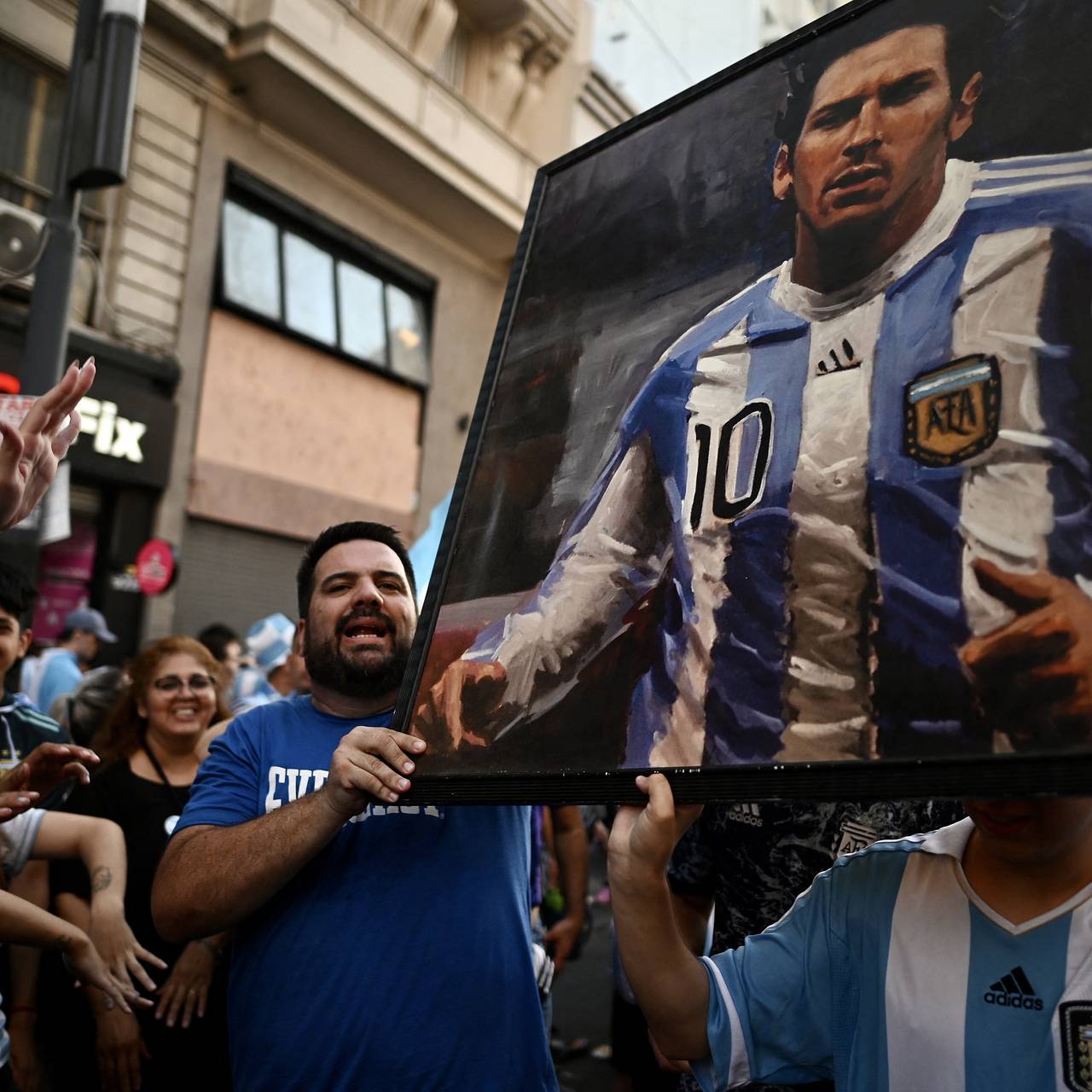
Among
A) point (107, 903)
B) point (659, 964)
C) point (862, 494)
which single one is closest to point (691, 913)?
point (659, 964)

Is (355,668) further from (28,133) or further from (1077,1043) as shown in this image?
(28,133)

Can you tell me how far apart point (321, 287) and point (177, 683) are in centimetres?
1013

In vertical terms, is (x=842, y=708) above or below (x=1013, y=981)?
above

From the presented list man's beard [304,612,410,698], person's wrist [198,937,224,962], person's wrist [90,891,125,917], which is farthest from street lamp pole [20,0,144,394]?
man's beard [304,612,410,698]

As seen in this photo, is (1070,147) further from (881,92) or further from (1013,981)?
(1013,981)

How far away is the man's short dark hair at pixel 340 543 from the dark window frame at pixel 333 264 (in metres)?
9.94

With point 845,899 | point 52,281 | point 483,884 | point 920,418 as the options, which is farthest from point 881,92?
point 52,281

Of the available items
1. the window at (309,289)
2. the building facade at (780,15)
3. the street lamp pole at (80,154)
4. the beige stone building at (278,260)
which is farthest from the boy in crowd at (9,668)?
the building facade at (780,15)

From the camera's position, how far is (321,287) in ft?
42.0

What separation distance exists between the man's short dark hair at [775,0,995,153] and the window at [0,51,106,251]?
9913 millimetres

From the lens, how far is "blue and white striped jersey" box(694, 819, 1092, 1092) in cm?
129

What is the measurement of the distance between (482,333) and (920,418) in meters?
14.5

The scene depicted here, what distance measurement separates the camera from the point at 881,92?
1482 mm

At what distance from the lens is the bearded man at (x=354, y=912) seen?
6.00 ft
